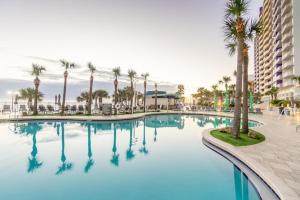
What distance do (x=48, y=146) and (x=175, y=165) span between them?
7392 millimetres

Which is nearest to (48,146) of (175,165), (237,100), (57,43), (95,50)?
(175,165)

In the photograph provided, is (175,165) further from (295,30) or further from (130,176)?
(295,30)

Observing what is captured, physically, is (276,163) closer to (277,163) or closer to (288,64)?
(277,163)

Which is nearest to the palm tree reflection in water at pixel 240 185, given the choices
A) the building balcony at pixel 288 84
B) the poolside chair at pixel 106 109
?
the poolside chair at pixel 106 109

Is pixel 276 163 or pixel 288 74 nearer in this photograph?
pixel 276 163

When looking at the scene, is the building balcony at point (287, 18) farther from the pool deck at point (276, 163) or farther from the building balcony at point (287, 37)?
the pool deck at point (276, 163)

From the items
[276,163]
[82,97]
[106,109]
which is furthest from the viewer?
[82,97]

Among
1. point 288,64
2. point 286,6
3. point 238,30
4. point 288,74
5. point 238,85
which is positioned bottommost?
point 238,85

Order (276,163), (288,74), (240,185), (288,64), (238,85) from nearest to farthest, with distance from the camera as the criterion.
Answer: (240,185)
(276,163)
(238,85)
(288,64)
(288,74)

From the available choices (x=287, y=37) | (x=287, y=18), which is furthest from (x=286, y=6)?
(x=287, y=37)

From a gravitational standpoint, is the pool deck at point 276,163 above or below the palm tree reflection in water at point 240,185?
above

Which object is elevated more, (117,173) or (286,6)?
(286,6)

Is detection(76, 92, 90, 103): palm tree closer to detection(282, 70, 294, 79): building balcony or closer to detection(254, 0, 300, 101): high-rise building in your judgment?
detection(254, 0, 300, 101): high-rise building

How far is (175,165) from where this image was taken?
6.67 metres
